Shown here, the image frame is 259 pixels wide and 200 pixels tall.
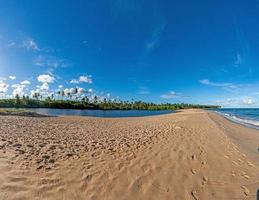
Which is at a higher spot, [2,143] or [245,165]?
[2,143]

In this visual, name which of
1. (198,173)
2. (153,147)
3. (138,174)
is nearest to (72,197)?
(138,174)

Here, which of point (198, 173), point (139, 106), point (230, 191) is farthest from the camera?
point (139, 106)

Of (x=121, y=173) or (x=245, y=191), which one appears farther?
(x=121, y=173)

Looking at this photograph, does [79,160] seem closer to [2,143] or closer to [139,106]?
[2,143]

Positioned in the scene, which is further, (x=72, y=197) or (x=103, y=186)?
(x=103, y=186)

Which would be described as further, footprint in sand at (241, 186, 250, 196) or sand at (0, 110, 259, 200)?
footprint in sand at (241, 186, 250, 196)

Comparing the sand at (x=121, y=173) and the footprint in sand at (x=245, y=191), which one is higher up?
the sand at (x=121, y=173)

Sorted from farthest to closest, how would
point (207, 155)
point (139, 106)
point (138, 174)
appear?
point (139, 106) < point (207, 155) < point (138, 174)

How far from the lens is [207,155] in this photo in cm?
768

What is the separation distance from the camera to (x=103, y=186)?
4.60 m

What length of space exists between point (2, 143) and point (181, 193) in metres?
7.41

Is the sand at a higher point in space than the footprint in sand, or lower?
higher

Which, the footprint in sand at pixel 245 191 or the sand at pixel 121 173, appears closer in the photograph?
the sand at pixel 121 173

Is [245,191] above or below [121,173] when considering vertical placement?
below
